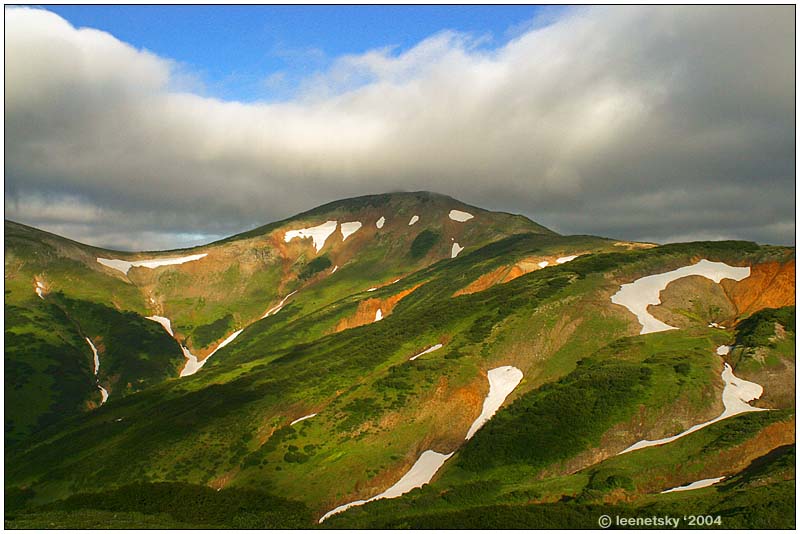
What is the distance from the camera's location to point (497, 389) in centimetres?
7256

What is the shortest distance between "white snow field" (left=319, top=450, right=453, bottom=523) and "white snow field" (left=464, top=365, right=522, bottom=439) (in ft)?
18.7

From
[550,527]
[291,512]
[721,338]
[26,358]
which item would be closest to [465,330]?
[721,338]

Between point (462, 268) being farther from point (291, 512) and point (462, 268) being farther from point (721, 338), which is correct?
point (291, 512)

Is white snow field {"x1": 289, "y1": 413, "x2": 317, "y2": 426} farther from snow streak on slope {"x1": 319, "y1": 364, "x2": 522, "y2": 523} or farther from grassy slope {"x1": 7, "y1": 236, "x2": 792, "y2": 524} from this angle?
snow streak on slope {"x1": 319, "y1": 364, "x2": 522, "y2": 523}

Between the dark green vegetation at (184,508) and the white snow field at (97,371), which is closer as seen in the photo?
the dark green vegetation at (184,508)

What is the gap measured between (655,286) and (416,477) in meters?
56.9

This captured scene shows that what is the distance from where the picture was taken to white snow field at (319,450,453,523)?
178ft

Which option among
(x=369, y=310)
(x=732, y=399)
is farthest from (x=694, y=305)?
(x=369, y=310)

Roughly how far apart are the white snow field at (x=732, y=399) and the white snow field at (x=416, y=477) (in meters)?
20.9

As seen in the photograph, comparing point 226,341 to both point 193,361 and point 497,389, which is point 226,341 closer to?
point 193,361

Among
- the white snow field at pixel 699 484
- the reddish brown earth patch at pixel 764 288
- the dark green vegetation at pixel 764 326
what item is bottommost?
the white snow field at pixel 699 484

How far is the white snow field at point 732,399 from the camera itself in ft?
177

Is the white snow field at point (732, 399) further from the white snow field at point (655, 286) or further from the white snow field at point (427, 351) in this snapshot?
the white snow field at point (427, 351)

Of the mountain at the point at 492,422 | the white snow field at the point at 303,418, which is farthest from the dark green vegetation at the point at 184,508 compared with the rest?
the white snow field at the point at 303,418
